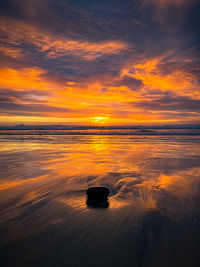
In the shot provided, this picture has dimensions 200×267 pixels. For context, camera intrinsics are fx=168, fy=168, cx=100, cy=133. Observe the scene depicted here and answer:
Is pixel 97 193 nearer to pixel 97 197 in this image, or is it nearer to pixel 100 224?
pixel 97 197

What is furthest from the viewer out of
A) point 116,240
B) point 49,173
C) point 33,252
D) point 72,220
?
point 49,173

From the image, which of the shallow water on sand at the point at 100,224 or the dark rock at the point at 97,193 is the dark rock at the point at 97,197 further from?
the shallow water on sand at the point at 100,224

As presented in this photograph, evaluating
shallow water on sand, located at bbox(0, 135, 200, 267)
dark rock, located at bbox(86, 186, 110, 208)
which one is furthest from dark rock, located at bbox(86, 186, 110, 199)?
shallow water on sand, located at bbox(0, 135, 200, 267)

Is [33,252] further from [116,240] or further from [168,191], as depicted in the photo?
[168,191]

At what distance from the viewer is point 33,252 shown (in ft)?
6.45

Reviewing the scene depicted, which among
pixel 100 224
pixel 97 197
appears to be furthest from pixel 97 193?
pixel 100 224

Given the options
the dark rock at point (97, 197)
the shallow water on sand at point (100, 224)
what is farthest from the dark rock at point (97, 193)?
the shallow water on sand at point (100, 224)

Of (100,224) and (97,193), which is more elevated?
(97,193)

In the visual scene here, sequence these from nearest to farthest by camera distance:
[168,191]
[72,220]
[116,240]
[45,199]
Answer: [116,240] < [72,220] < [45,199] < [168,191]

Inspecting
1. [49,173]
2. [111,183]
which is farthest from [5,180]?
[111,183]

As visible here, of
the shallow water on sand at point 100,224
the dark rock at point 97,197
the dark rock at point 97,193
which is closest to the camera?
the shallow water on sand at point 100,224

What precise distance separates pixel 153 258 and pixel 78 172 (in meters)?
3.76

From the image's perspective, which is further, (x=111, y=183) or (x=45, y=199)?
(x=111, y=183)

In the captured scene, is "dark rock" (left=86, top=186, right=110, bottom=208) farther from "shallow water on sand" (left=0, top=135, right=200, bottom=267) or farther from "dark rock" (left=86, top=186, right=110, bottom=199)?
"shallow water on sand" (left=0, top=135, right=200, bottom=267)
